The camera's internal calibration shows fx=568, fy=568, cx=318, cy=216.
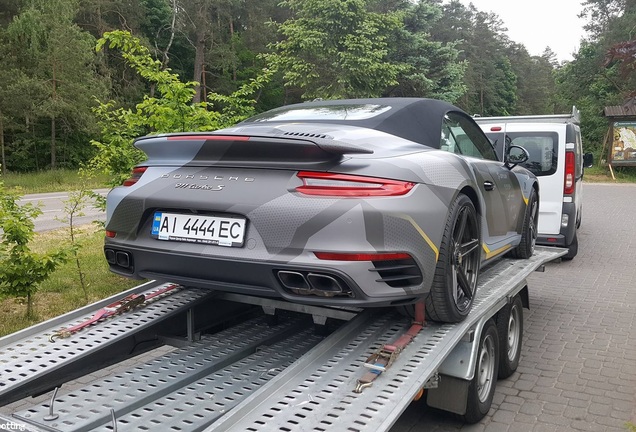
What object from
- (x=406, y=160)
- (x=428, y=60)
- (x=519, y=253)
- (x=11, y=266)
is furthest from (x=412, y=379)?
(x=428, y=60)

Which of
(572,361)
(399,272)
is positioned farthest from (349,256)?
(572,361)

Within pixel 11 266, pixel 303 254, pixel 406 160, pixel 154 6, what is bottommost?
pixel 11 266

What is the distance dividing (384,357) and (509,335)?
1919 millimetres

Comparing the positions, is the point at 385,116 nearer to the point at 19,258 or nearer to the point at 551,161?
the point at 19,258

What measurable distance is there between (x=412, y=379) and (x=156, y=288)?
207 centimetres

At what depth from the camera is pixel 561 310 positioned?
6340 mm

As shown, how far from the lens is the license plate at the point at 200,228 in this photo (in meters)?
2.72

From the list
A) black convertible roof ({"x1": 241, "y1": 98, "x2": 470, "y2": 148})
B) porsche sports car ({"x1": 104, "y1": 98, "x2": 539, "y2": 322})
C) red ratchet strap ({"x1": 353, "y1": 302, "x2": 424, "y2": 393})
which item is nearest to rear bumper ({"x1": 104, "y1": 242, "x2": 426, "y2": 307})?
porsche sports car ({"x1": 104, "y1": 98, "x2": 539, "y2": 322})

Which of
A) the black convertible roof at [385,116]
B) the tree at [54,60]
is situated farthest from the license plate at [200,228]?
the tree at [54,60]

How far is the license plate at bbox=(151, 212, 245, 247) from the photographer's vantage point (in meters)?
2.72

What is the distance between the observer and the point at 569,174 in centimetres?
847

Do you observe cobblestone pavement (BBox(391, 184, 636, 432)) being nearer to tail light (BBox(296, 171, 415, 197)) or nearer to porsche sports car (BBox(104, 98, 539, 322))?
porsche sports car (BBox(104, 98, 539, 322))

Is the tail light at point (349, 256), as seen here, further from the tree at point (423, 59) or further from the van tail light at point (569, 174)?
the tree at point (423, 59)

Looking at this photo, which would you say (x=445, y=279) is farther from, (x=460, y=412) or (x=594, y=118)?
(x=594, y=118)
